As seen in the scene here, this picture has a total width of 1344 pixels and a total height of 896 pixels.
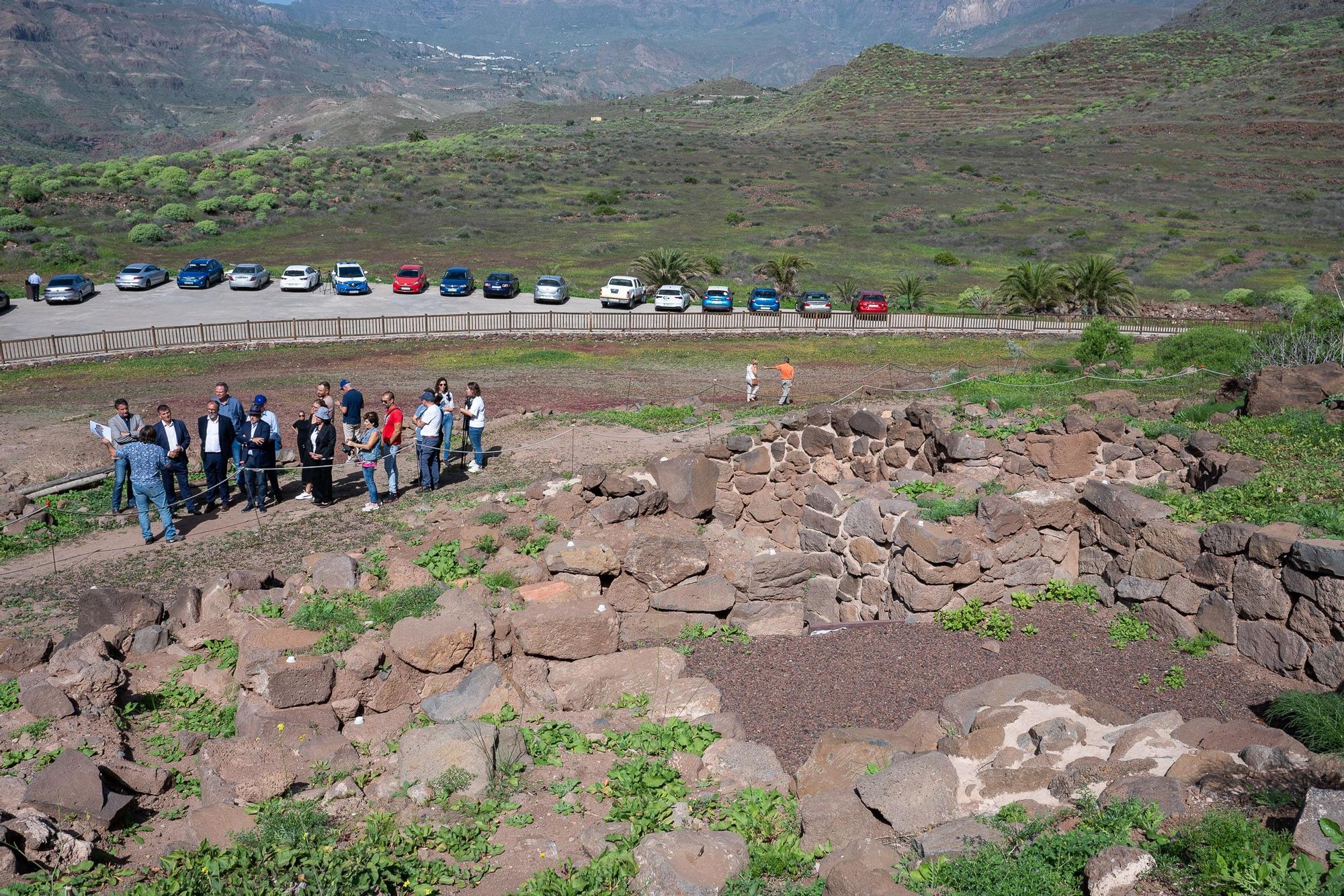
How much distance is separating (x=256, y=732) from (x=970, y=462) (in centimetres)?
1088

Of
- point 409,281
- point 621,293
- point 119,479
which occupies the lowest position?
point 119,479

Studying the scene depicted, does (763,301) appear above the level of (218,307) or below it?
above

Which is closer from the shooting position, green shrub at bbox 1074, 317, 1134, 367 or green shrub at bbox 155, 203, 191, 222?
green shrub at bbox 1074, 317, 1134, 367

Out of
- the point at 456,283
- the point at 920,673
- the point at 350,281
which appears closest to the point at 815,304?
the point at 456,283

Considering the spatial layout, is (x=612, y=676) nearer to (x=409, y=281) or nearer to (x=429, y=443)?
(x=429, y=443)

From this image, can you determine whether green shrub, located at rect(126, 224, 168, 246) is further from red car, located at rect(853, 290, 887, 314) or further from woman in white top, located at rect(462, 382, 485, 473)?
woman in white top, located at rect(462, 382, 485, 473)

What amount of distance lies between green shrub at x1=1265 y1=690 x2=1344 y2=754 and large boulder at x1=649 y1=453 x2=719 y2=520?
817 centimetres

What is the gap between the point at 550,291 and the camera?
Answer: 4847 cm

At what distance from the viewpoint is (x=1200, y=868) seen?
21.2 feet

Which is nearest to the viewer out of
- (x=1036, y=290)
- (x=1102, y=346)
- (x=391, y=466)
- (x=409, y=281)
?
(x=391, y=466)

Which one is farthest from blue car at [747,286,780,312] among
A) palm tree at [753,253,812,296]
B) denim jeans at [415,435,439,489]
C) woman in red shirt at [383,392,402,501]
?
woman in red shirt at [383,392,402,501]

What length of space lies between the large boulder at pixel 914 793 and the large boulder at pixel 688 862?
1.26 m

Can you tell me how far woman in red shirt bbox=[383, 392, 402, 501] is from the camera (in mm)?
17656

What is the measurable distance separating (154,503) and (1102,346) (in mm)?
25407
